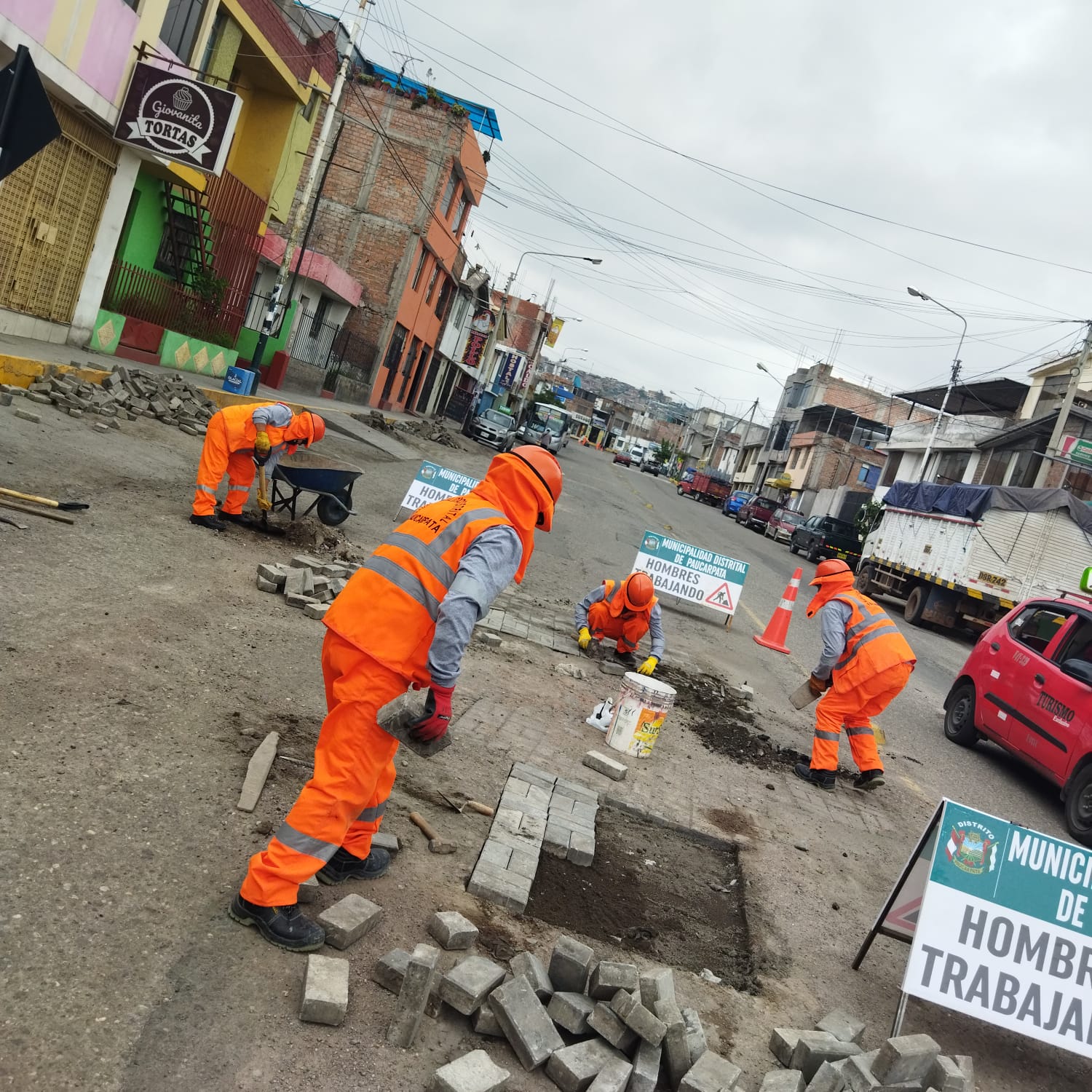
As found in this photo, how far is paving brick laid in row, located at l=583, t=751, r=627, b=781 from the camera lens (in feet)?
19.8

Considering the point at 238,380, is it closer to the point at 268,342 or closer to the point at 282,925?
the point at 268,342

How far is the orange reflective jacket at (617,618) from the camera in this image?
893 cm

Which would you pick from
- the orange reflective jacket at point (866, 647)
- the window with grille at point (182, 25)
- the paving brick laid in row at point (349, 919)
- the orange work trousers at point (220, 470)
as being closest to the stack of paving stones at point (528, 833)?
the paving brick laid in row at point (349, 919)

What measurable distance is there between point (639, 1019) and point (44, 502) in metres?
6.11

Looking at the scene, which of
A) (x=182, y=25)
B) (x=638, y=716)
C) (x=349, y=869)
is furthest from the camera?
(x=182, y=25)

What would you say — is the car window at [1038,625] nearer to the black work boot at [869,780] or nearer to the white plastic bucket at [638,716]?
the black work boot at [869,780]

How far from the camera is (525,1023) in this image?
3.07 meters

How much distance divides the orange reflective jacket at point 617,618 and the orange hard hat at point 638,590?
101mm

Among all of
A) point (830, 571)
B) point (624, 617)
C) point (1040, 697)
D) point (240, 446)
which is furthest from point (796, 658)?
point (240, 446)

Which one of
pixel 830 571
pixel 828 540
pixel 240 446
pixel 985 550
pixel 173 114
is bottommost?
pixel 240 446

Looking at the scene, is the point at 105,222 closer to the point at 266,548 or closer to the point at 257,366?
the point at 257,366

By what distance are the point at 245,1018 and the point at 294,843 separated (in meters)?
0.56

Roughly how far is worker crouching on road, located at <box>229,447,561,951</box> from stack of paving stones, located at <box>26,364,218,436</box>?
31.5 feet

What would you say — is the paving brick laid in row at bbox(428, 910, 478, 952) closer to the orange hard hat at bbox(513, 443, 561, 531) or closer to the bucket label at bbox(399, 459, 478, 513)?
the orange hard hat at bbox(513, 443, 561, 531)
